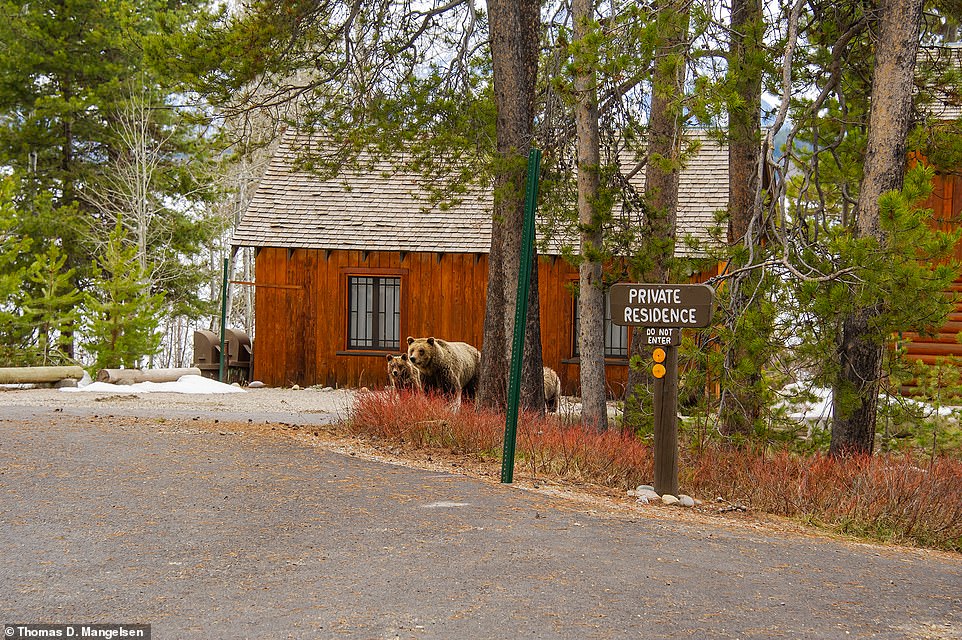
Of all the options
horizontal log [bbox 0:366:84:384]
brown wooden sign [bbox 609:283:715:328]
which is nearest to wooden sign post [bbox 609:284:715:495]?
brown wooden sign [bbox 609:283:715:328]

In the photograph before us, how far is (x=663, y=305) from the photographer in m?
8.09

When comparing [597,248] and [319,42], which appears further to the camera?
[319,42]

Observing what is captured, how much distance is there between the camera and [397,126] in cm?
1394

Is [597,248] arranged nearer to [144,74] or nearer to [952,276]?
[952,276]

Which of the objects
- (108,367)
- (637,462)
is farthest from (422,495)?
(108,367)

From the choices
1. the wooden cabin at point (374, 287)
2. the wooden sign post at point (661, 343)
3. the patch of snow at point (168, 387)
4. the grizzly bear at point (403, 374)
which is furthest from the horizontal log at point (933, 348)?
the patch of snow at point (168, 387)

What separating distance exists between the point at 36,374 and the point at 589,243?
42.9 feet

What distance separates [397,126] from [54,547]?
30.3 feet

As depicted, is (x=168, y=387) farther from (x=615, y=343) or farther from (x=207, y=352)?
(x=615, y=343)

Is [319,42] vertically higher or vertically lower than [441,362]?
higher

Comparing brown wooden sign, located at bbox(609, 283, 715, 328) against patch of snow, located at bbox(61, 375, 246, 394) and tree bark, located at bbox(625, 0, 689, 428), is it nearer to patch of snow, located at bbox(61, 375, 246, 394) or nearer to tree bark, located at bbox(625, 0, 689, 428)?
tree bark, located at bbox(625, 0, 689, 428)

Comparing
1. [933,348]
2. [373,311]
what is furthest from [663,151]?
[373,311]

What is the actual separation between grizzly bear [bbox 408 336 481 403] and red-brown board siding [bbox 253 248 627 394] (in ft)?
19.4

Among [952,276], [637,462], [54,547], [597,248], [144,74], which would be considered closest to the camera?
[54,547]
